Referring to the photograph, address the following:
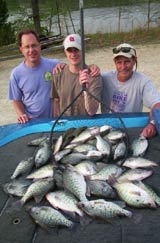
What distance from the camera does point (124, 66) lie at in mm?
3119

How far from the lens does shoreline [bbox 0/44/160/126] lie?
6.41 meters

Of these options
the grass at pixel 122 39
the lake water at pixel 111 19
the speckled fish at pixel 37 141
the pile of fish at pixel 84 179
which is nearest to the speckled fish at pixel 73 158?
the pile of fish at pixel 84 179

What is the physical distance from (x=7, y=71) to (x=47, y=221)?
283 inches


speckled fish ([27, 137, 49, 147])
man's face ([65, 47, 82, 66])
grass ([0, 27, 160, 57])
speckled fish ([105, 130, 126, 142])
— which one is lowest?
grass ([0, 27, 160, 57])

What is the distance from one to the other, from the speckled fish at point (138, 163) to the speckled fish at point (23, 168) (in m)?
0.59

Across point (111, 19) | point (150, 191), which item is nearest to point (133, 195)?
point (150, 191)

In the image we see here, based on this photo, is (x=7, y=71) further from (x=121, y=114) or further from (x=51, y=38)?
(x=121, y=114)

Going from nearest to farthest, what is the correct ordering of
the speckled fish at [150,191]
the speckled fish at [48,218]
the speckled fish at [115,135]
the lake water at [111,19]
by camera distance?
the speckled fish at [48,218], the speckled fish at [150,191], the speckled fish at [115,135], the lake water at [111,19]

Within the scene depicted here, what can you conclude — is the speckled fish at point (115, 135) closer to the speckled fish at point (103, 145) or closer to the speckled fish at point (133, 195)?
the speckled fish at point (103, 145)

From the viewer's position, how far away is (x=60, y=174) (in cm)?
220

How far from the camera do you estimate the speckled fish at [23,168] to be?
2338 millimetres

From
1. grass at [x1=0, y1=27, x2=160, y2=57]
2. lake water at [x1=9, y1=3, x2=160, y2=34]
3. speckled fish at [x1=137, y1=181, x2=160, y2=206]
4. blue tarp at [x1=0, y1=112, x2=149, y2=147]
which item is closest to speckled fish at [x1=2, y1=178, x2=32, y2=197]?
speckled fish at [x1=137, y1=181, x2=160, y2=206]

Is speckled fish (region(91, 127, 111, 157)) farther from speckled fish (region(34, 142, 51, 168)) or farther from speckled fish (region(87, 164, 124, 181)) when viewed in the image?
speckled fish (region(34, 142, 51, 168))

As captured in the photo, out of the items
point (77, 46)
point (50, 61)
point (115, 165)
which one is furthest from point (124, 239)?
point (50, 61)
